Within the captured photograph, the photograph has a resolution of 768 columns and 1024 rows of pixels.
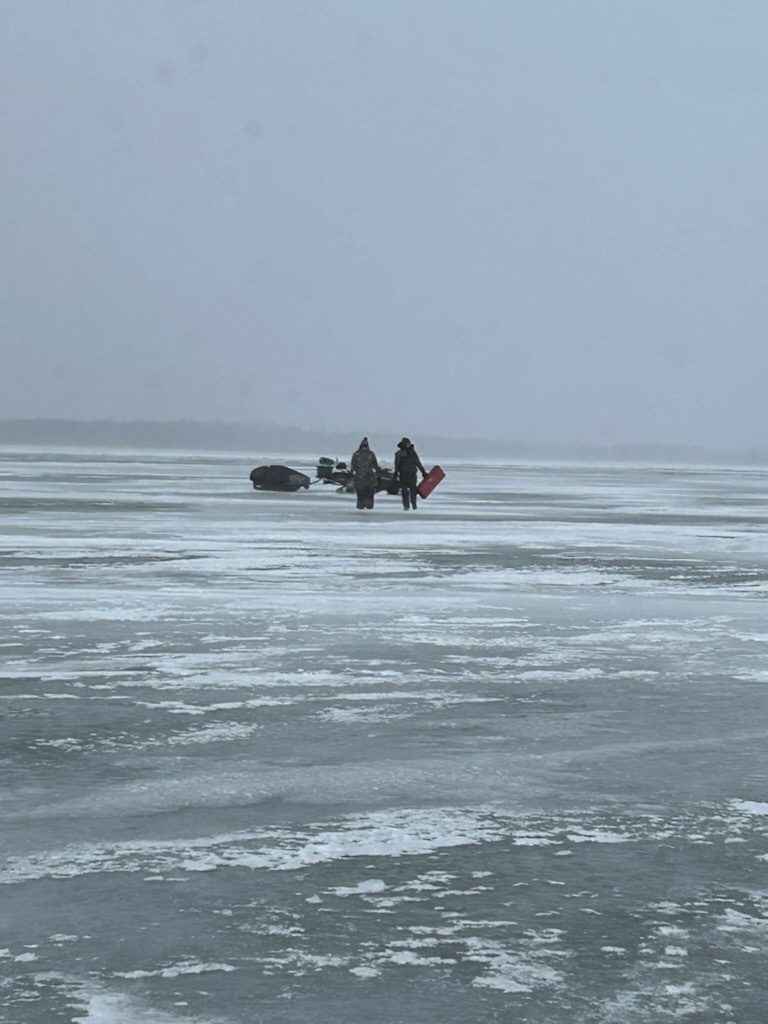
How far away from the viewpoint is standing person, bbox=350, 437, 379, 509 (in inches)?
1443

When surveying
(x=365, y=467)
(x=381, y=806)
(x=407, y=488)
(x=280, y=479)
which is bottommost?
(x=280, y=479)

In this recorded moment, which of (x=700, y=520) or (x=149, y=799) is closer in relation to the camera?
(x=149, y=799)

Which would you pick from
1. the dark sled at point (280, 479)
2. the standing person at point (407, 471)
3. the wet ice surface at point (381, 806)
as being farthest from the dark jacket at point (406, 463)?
the wet ice surface at point (381, 806)

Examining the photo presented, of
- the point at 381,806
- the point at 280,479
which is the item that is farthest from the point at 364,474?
the point at 381,806

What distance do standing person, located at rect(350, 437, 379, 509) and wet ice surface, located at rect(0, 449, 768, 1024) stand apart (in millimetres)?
19266

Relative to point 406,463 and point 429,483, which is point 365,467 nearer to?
point 406,463

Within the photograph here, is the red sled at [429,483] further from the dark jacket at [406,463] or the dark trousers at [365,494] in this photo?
the dark trousers at [365,494]

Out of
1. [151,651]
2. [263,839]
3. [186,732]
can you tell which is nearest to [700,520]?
[151,651]

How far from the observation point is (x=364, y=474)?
37500 millimetres

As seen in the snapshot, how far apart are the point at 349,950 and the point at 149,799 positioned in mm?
2329

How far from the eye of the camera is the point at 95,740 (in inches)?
339

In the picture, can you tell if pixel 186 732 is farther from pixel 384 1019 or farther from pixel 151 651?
pixel 384 1019

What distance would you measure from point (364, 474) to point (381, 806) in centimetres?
3050

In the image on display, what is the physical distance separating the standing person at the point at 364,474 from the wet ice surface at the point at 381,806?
19.3 meters
